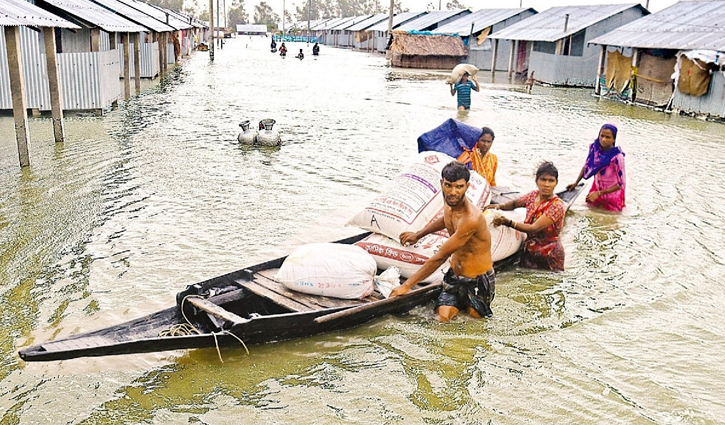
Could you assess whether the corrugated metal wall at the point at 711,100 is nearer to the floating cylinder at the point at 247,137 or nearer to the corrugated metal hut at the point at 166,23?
the floating cylinder at the point at 247,137

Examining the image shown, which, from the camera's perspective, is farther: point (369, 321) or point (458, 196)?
point (369, 321)

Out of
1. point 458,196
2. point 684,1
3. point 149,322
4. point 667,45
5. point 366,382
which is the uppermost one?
point 684,1

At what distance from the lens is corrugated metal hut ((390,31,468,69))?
116ft

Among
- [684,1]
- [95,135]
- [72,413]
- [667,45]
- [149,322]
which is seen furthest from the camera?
[684,1]

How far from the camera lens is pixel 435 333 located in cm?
484

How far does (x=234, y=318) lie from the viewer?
4.12 m

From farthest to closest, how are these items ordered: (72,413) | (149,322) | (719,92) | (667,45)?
(667,45) < (719,92) < (149,322) < (72,413)

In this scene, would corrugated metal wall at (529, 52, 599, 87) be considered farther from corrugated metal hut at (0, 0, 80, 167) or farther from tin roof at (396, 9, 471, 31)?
corrugated metal hut at (0, 0, 80, 167)

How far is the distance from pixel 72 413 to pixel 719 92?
17.5m

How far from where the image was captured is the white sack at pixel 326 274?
464 cm

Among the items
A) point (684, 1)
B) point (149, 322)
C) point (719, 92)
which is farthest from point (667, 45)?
point (149, 322)

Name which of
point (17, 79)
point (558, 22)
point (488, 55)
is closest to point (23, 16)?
point (17, 79)

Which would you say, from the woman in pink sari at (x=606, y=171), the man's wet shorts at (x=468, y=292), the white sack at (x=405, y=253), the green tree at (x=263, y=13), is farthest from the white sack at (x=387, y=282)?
the green tree at (x=263, y=13)

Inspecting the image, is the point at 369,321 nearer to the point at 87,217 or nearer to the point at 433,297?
the point at 433,297
